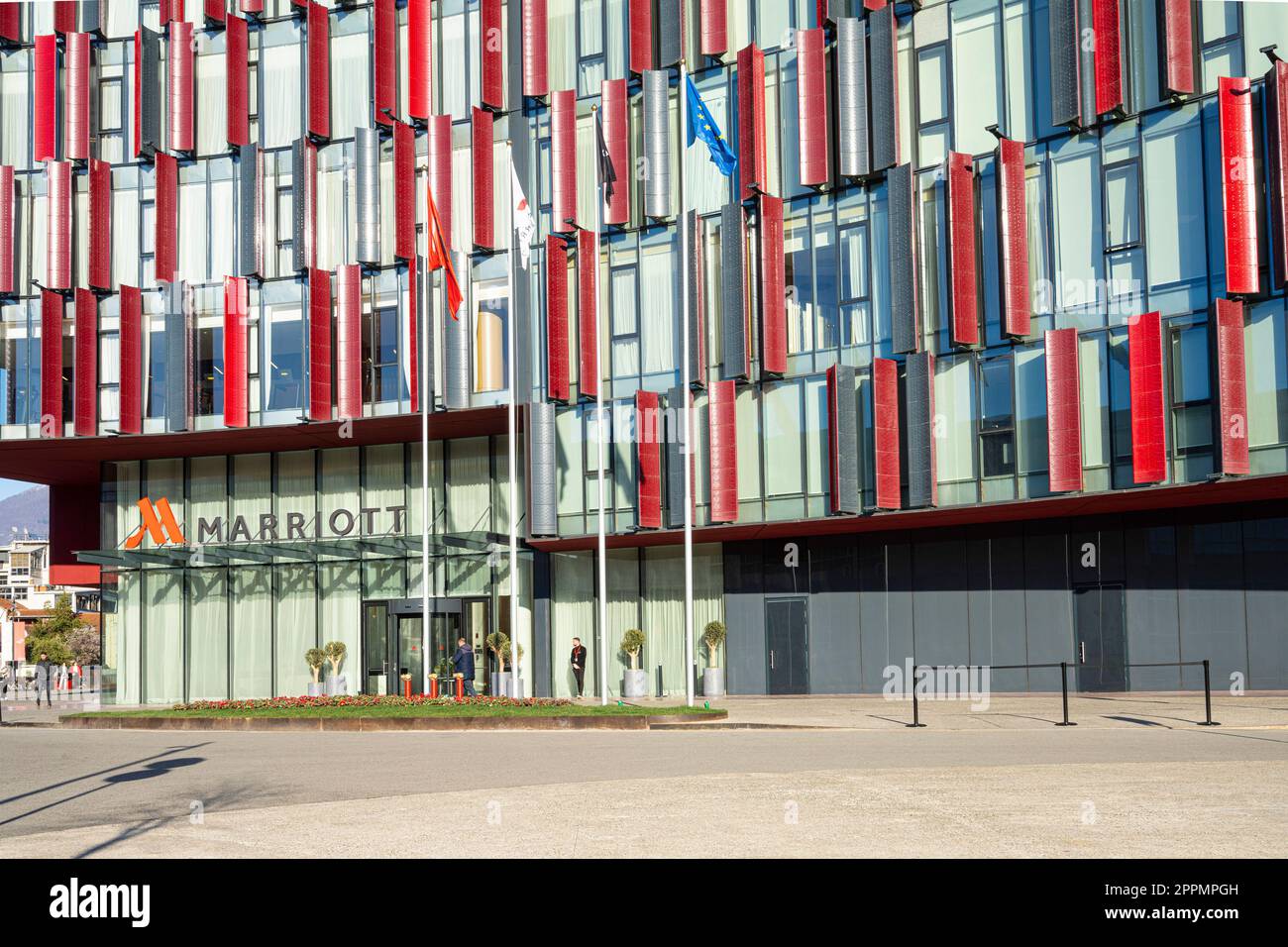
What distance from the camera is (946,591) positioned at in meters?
36.2

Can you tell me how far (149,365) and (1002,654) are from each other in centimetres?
2658

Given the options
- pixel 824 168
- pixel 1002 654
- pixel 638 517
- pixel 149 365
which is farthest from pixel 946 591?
pixel 149 365

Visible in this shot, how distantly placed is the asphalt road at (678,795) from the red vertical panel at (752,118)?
1798 centimetres

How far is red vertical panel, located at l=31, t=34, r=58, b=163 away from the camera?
151ft

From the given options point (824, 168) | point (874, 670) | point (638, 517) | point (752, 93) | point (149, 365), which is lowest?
point (874, 670)

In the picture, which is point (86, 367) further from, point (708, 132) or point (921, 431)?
point (921, 431)

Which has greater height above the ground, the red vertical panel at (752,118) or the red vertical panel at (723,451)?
the red vertical panel at (752,118)

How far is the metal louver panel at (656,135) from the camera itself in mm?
38406

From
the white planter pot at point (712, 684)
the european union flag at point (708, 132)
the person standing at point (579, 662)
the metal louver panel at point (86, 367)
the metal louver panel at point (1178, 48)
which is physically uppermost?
the metal louver panel at point (1178, 48)

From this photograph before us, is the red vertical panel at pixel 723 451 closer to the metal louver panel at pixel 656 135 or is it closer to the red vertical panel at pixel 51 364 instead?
the metal louver panel at pixel 656 135

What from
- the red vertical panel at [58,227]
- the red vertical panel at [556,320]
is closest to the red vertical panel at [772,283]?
the red vertical panel at [556,320]

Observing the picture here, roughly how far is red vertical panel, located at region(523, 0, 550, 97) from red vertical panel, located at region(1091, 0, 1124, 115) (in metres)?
15.9

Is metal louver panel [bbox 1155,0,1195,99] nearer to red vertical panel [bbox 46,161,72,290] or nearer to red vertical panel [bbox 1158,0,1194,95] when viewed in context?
red vertical panel [bbox 1158,0,1194,95]
